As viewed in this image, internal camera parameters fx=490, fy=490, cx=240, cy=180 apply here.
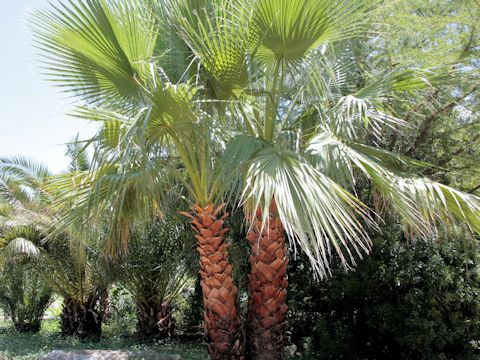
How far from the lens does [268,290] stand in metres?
5.65

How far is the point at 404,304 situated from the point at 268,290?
2.48 metres

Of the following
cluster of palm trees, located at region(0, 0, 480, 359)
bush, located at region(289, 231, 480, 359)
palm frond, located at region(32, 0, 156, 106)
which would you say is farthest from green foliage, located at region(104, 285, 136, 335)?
palm frond, located at region(32, 0, 156, 106)

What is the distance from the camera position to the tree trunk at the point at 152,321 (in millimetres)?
9727

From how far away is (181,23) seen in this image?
16.3 ft

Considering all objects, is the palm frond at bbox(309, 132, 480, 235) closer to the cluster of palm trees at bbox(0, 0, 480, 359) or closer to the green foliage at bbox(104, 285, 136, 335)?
the cluster of palm trees at bbox(0, 0, 480, 359)

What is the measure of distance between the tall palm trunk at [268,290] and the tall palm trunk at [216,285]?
0.98 feet

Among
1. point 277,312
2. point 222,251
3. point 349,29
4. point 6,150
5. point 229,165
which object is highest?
point 6,150

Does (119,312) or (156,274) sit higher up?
(156,274)

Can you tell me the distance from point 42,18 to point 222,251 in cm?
307

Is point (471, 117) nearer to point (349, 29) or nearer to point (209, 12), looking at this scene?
point (349, 29)

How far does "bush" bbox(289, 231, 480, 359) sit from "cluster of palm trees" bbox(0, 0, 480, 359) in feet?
5.73

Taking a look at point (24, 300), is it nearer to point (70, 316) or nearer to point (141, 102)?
point (70, 316)

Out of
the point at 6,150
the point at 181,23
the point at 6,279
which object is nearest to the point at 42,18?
the point at 181,23

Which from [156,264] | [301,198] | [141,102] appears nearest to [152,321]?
[156,264]
